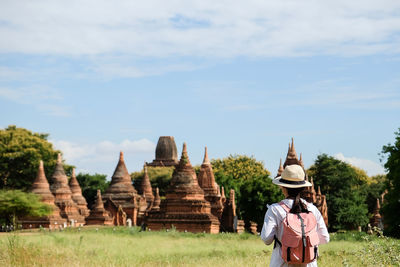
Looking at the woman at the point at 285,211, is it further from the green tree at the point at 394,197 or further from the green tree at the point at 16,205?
the green tree at the point at 16,205

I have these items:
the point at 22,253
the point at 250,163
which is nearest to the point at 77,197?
the point at 250,163

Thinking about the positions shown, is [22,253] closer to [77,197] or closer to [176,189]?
[176,189]

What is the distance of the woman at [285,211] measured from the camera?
256 inches

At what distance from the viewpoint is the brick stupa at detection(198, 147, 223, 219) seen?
4756 centimetres

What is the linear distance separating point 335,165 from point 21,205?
30007 millimetres

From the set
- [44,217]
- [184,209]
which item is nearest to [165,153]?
[44,217]

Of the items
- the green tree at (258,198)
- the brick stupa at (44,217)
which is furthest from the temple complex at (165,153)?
the green tree at (258,198)

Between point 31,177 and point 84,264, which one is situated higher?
point 31,177

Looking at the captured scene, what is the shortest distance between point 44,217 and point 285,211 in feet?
145

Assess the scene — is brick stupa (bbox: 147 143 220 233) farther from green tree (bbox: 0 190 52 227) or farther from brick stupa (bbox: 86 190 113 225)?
brick stupa (bbox: 86 190 113 225)

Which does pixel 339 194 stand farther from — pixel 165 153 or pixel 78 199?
pixel 165 153

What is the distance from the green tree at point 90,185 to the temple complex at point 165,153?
1056cm

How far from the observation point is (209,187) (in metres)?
48.8

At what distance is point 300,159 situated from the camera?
2029 inches
